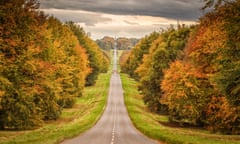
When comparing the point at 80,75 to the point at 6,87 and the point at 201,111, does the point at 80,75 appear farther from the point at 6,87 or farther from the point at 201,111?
the point at 6,87

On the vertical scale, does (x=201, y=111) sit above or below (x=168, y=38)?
below

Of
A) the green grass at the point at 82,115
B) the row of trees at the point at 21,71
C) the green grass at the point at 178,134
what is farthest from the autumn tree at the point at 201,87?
the row of trees at the point at 21,71

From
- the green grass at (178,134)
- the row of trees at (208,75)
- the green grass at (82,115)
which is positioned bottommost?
the green grass at (82,115)

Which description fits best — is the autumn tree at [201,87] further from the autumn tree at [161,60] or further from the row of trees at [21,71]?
the row of trees at [21,71]

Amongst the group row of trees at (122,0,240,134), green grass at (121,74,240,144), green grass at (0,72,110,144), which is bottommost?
green grass at (0,72,110,144)

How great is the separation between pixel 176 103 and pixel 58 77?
59.9ft

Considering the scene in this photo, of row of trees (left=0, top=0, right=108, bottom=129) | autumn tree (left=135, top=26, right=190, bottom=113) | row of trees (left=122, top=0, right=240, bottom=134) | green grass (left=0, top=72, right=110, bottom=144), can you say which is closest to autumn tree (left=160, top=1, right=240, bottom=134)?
row of trees (left=122, top=0, right=240, bottom=134)

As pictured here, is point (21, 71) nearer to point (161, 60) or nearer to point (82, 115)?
point (82, 115)

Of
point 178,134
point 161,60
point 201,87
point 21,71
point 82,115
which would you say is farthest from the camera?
point 161,60

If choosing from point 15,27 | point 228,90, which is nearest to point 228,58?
point 228,90

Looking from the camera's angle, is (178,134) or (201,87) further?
(201,87)

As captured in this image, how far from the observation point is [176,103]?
52.5m

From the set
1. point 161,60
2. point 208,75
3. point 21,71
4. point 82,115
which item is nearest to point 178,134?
point 208,75

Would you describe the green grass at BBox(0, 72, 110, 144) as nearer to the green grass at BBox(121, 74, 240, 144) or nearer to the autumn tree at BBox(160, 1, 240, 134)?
the green grass at BBox(121, 74, 240, 144)
